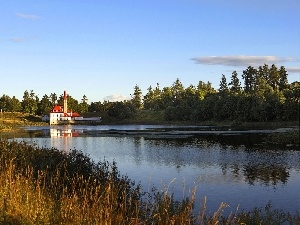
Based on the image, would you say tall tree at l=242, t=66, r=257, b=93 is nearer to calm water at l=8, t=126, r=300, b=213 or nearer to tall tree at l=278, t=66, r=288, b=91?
tall tree at l=278, t=66, r=288, b=91

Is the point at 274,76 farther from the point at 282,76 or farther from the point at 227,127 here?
the point at 227,127

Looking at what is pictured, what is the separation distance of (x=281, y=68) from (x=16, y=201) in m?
186

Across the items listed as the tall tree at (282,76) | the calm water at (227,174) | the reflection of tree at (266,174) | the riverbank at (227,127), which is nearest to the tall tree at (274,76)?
the tall tree at (282,76)

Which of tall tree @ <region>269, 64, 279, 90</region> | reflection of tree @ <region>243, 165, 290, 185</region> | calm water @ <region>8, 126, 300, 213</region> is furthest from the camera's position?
tall tree @ <region>269, 64, 279, 90</region>

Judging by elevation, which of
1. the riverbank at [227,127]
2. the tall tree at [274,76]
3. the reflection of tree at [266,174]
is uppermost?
the tall tree at [274,76]

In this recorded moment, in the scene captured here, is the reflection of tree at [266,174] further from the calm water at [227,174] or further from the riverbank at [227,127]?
the riverbank at [227,127]

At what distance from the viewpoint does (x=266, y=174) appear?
32.0m

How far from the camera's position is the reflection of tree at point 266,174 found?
29031 mm

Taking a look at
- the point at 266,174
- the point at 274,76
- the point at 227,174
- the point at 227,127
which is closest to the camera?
the point at 266,174

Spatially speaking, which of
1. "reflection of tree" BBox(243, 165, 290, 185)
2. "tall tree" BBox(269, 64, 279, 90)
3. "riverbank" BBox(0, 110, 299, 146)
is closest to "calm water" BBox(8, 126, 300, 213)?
"reflection of tree" BBox(243, 165, 290, 185)

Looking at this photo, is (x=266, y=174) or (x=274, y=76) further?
(x=274, y=76)

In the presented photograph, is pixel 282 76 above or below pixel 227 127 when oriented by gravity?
above

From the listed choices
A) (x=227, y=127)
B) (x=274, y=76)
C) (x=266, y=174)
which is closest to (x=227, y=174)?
(x=266, y=174)

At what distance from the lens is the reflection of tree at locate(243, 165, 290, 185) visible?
2903 cm
